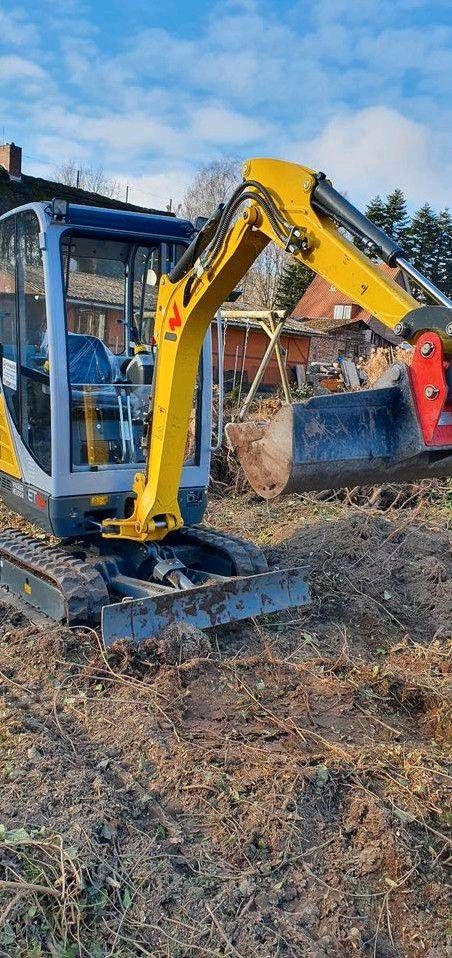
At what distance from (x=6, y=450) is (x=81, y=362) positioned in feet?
3.28

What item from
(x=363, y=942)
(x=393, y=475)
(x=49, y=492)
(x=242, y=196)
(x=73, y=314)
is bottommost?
(x=363, y=942)

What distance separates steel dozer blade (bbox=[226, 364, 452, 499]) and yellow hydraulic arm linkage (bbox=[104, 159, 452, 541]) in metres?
0.34

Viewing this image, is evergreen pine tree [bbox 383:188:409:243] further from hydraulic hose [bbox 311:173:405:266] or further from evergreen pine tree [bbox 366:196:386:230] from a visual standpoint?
hydraulic hose [bbox 311:173:405:266]

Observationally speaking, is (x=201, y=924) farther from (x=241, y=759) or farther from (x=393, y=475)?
(x=393, y=475)

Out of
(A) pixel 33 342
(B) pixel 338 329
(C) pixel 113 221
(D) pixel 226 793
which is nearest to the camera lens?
(D) pixel 226 793

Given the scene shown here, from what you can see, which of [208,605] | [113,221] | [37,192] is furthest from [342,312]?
[208,605]

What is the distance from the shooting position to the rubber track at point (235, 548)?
5527 millimetres

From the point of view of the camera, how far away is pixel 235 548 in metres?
5.61

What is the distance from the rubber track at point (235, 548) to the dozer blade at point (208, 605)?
1.30ft

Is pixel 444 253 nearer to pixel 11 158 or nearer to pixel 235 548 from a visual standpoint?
pixel 11 158

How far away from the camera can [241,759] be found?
3.60 meters

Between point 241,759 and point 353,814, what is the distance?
1.98 ft

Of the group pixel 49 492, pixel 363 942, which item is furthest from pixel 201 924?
pixel 49 492

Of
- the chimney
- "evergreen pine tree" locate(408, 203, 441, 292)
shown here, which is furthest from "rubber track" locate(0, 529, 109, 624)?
"evergreen pine tree" locate(408, 203, 441, 292)
